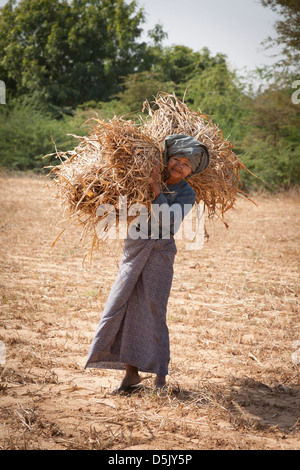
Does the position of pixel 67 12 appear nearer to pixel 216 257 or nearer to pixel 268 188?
pixel 268 188

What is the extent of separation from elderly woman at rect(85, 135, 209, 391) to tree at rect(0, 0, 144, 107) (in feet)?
69.0

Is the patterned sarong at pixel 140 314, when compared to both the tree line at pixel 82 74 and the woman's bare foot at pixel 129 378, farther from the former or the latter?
the tree line at pixel 82 74

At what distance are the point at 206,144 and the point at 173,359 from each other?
1.52 metres

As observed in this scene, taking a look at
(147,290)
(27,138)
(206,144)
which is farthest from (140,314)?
(27,138)

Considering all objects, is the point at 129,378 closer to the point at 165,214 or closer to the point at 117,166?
the point at 165,214

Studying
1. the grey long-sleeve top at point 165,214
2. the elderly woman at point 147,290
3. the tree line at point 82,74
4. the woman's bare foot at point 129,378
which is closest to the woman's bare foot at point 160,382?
the elderly woman at point 147,290

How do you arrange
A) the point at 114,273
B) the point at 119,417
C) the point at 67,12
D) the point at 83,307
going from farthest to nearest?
the point at 67,12 → the point at 114,273 → the point at 83,307 → the point at 119,417

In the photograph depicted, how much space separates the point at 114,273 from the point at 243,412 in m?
3.27

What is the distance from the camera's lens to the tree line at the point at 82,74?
17875mm

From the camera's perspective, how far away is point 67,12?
76.9 feet

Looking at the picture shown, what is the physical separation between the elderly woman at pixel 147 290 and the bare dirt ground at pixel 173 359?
21 cm

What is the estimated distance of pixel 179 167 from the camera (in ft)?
9.14

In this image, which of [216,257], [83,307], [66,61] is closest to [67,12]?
[66,61]

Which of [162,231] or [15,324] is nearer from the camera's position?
[162,231]
